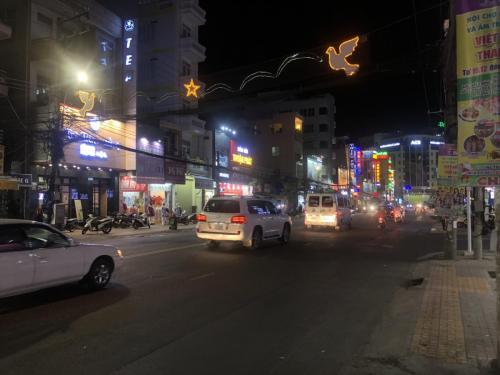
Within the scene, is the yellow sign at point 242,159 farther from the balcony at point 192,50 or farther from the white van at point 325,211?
the white van at point 325,211

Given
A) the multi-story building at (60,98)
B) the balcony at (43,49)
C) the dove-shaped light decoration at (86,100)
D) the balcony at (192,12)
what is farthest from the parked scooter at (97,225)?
the balcony at (192,12)

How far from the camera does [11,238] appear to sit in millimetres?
Result: 7938

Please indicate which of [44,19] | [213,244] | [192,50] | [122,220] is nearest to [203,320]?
[213,244]

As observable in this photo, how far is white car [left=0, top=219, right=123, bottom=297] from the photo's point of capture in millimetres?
7688

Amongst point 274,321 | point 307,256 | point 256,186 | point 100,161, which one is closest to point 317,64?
point 307,256

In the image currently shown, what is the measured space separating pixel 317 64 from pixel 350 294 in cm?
797

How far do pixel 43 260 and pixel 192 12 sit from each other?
34293 millimetres

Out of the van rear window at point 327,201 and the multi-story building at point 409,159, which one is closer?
the van rear window at point 327,201

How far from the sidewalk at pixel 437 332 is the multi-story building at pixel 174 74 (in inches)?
1082

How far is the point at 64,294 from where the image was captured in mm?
9086

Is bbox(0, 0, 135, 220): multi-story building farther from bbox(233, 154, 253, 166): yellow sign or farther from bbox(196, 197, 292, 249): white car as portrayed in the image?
bbox(233, 154, 253, 166): yellow sign

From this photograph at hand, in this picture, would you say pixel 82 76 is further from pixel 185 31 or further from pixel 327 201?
pixel 327 201

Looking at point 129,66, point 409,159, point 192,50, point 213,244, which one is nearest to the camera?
point 213,244

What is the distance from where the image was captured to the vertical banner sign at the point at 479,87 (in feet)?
16.2
